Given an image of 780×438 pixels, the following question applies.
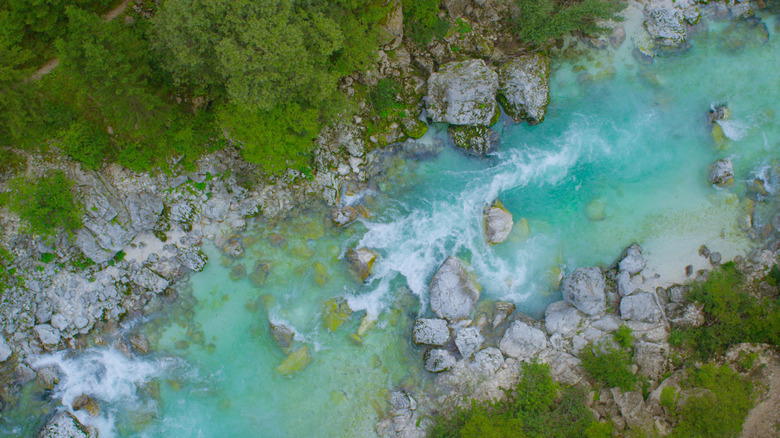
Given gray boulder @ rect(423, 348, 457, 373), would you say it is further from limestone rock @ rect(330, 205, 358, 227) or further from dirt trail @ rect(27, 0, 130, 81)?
dirt trail @ rect(27, 0, 130, 81)

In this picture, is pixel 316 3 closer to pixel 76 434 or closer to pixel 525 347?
pixel 525 347

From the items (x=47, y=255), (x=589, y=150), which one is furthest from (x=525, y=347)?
(x=47, y=255)

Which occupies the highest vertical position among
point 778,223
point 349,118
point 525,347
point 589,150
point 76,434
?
point 349,118

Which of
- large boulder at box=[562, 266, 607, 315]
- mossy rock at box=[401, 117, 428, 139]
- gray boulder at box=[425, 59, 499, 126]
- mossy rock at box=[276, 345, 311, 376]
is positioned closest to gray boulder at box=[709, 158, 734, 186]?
large boulder at box=[562, 266, 607, 315]

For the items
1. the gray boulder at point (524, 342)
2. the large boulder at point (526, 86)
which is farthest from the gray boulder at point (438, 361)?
the large boulder at point (526, 86)

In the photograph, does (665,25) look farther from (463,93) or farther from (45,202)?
(45,202)
